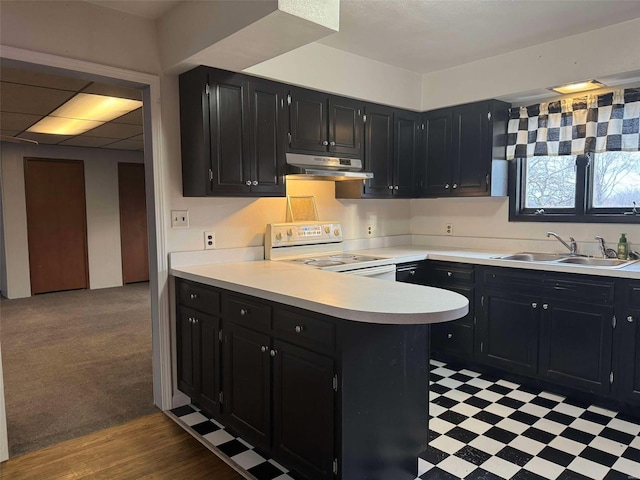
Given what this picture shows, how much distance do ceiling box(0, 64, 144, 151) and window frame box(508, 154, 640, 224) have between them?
3.12m

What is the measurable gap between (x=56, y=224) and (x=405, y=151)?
546 cm

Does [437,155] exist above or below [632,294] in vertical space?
above

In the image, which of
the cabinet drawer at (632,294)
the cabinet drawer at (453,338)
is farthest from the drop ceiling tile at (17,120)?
the cabinet drawer at (632,294)

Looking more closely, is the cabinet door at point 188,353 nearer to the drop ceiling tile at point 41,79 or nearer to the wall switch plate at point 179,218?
the wall switch plate at point 179,218

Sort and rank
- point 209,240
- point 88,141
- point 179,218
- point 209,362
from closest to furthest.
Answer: point 209,362
point 179,218
point 209,240
point 88,141

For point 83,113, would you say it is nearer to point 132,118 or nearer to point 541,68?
point 132,118

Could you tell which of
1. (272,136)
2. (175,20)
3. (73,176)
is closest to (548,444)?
(272,136)

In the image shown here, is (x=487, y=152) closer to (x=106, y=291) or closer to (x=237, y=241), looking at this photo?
(x=237, y=241)

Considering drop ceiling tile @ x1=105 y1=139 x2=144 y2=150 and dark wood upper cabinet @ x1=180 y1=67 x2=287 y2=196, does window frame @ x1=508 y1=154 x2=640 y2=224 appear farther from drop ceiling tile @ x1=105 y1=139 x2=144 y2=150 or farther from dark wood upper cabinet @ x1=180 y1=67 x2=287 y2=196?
drop ceiling tile @ x1=105 y1=139 x2=144 y2=150

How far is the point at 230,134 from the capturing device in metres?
2.77

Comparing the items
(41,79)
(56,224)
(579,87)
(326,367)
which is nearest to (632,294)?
(579,87)

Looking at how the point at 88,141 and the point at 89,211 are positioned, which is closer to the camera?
the point at 88,141

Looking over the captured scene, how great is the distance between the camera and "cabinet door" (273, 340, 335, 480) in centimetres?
184

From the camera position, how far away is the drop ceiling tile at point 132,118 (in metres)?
4.50
